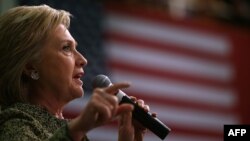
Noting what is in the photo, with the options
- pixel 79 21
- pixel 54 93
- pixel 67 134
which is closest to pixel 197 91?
pixel 79 21

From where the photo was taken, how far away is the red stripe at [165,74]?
293 cm

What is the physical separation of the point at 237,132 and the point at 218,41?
1947 mm

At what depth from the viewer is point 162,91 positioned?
121 inches

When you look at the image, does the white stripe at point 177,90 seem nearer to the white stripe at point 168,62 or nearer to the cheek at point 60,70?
the white stripe at point 168,62

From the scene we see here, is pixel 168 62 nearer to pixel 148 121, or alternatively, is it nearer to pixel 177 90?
pixel 177 90

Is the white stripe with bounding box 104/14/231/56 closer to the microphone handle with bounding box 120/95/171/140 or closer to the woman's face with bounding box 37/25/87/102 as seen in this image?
the woman's face with bounding box 37/25/87/102

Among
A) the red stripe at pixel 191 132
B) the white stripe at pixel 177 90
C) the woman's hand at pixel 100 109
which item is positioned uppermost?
the woman's hand at pixel 100 109

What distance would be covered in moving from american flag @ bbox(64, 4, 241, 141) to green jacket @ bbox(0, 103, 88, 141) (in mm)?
1755

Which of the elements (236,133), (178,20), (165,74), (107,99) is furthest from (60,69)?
(178,20)

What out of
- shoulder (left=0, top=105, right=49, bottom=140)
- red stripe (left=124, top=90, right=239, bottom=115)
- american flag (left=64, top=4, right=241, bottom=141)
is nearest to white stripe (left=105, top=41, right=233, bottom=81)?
american flag (left=64, top=4, right=241, bottom=141)

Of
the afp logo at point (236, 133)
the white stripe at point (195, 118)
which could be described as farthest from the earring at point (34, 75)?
the white stripe at point (195, 118)

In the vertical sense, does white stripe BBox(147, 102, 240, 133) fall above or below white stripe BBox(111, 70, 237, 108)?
below

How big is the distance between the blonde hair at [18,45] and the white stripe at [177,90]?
171 centimetres

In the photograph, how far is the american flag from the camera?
296 cm
